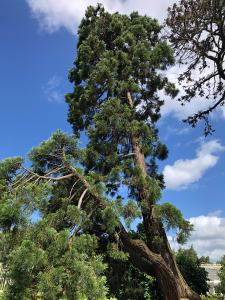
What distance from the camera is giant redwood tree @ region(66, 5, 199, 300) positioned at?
991 centimetres

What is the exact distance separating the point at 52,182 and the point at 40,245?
2752 mm

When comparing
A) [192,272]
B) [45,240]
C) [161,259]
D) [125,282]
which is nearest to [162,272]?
[161,259]

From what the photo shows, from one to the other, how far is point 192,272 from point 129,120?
17.9 ft

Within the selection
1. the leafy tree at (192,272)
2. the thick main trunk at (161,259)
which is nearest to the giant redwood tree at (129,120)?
the thick main trunk at (161,259)

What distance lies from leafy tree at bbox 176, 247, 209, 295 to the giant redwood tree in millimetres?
2384

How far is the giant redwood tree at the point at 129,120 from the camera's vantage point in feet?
32.5

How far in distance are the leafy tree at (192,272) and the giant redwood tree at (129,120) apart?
93.8 inches

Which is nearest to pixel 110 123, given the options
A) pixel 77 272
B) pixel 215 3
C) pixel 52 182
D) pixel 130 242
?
pixel 52 182

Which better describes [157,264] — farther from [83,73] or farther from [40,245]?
[83,73]

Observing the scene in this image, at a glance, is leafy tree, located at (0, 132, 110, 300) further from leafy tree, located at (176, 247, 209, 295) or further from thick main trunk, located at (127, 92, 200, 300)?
leafy tree, located at (176, 247, 209, 295)

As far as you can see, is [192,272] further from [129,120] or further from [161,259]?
[129,120]

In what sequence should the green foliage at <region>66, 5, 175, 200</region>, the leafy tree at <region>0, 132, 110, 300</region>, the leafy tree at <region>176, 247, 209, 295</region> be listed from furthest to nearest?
the leafy tree at <region>176, 247, 209, 295</region>
the green foliage at <region>66, 5, 175, 200</region>
the leafy tree at <region>0, 132, 110, 300</region>

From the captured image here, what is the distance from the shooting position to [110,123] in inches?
427

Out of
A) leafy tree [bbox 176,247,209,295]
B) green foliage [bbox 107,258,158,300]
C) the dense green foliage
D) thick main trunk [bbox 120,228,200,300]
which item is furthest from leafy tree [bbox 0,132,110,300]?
leafy tree [bbox 176,247,209,295]
